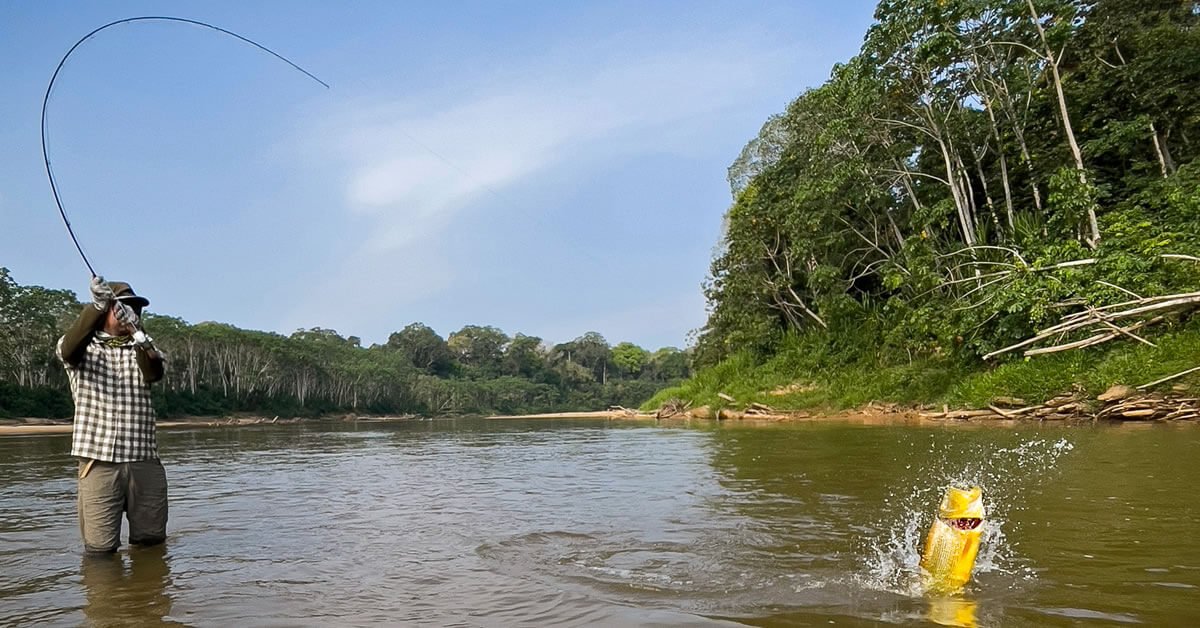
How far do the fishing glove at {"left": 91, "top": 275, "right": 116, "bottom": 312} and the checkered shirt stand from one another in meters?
0.23

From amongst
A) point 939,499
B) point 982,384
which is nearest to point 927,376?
point 982,384

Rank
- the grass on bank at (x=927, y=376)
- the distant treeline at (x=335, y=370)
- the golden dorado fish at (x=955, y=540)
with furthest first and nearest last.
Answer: the distant treeline at (x=335, y=370)
the grass on bank at (x=927, y=376)
the golden dorado fish at (x=955, y=540)

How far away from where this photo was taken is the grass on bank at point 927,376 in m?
12.0

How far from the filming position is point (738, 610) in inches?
116

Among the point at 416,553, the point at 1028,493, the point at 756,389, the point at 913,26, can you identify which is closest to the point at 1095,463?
the point at 1028,493

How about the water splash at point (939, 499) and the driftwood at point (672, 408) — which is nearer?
the water splash at point (939, 499)

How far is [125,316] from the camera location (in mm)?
4504

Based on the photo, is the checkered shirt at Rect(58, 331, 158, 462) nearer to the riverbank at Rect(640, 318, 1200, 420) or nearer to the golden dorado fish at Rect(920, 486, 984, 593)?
the golden dorado fish at Rect(920, 486, 984, 593)

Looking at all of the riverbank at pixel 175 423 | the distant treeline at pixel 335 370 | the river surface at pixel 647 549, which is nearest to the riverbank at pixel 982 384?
the river surface at pixel 647 549

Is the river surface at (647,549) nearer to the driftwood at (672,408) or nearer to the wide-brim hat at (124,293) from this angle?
the wide-brim hat at (124,293)

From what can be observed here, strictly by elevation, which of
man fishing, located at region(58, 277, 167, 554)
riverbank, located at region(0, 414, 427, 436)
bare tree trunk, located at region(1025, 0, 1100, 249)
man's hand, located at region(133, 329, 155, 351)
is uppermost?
bare tree trunk, located at region(1025, 0, 1100, 249)

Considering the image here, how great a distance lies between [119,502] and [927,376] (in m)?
16.6

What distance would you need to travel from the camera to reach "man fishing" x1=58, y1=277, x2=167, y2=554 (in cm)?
420

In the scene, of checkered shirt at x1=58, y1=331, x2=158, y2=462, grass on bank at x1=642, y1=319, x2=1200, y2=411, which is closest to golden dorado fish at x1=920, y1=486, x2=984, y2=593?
checkered shirt at x1=58, y1=331, x2=158, y2=462
